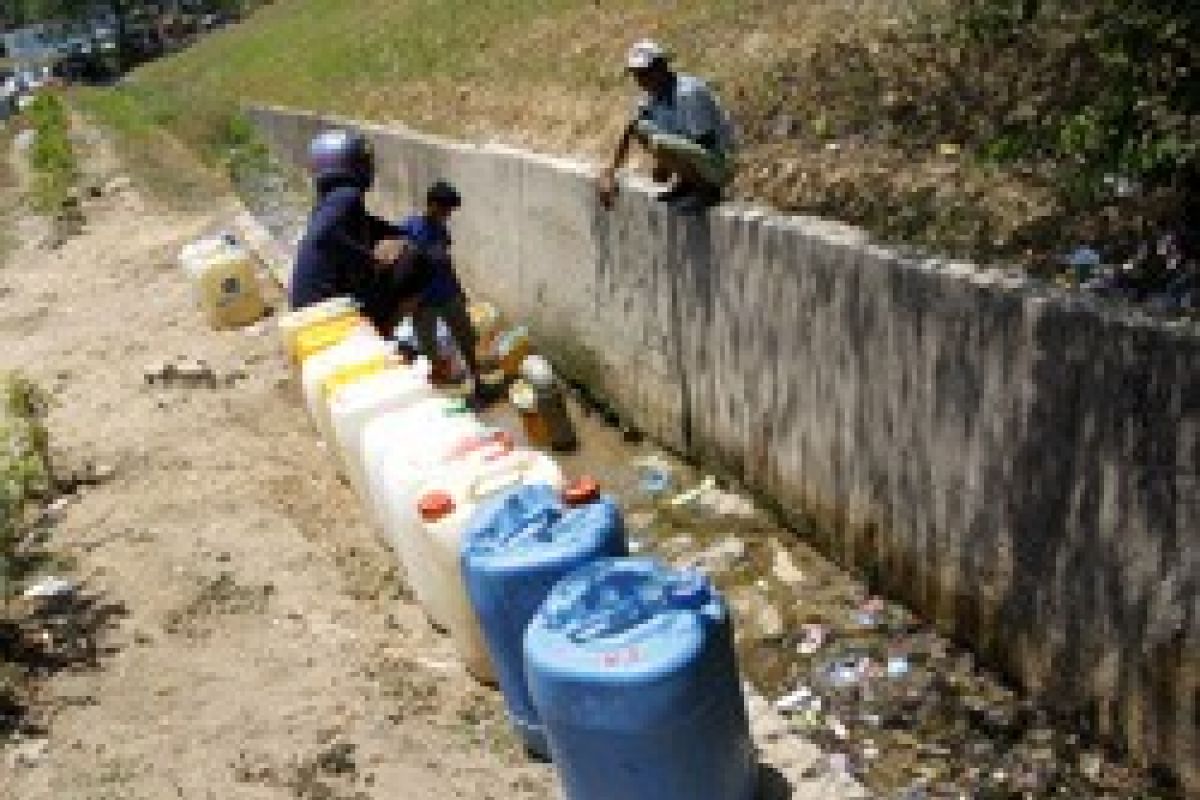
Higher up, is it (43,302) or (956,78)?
(956,78)

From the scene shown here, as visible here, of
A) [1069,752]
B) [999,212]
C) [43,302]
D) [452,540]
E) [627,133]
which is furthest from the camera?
[43,302]

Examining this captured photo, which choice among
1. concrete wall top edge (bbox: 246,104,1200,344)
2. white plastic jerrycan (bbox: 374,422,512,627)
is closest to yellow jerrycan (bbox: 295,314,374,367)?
white plastic jerrycan (bbox: 374,422,512,627)

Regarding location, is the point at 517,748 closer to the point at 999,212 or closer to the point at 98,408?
the point at 999,212

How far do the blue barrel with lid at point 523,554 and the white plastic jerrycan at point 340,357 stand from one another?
8.11ft

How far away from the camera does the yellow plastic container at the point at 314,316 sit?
823cm

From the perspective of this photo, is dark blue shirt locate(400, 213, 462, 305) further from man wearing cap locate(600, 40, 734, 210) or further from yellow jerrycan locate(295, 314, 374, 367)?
man wearing cap locate(600, 40, 734, 210)

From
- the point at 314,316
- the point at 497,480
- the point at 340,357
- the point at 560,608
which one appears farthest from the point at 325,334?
the point at 560,608

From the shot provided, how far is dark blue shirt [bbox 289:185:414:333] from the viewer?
855 cm

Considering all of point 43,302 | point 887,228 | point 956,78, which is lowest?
point 43,302

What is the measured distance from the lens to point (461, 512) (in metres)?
5.52

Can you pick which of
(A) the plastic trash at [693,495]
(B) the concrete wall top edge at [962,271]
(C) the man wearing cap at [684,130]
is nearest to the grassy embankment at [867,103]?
(B) the concrete wall top edge at [962,271]

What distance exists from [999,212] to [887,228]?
21.5 inches

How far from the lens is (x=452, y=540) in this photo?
5.50 meters

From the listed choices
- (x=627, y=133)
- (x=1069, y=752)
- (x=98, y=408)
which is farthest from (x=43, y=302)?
(x=1069, y=752)
